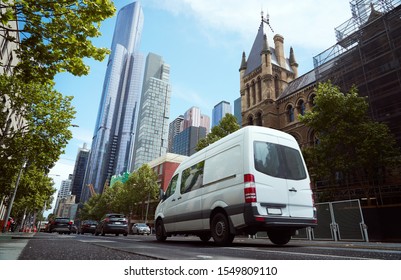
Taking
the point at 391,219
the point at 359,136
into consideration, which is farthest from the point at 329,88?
the point at 391,219

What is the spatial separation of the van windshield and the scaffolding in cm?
1746

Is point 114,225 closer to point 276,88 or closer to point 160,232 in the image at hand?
point 160,232

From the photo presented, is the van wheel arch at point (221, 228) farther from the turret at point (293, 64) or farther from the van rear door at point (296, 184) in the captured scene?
the turret at point (293, 64)

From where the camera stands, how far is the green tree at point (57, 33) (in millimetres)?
6230

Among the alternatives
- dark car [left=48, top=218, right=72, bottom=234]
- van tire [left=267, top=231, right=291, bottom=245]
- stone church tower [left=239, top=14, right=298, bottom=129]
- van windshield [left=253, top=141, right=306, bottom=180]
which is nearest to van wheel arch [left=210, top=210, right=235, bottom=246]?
van windshield [left=253, top=141, right=306, bottom=180]

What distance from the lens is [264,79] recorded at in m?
34.7

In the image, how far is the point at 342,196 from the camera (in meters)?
19.5

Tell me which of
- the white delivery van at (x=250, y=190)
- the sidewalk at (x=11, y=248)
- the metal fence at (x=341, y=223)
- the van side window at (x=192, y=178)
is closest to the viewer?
the sidewalk at (x=11, y=248)

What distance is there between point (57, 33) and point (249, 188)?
628 cm

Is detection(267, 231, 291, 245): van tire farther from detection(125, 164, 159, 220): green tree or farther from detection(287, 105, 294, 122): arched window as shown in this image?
detection(125, 164, 159, 220): green tree

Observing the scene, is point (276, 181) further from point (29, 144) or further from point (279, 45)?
point (279, 45)

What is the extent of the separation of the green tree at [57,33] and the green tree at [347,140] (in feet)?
53.0

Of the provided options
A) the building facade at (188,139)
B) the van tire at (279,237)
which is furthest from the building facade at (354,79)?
the building facade at (188,139)

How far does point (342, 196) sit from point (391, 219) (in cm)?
338
